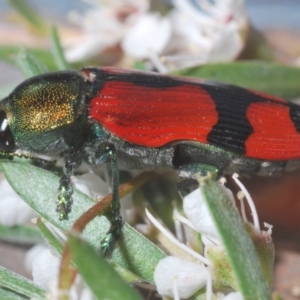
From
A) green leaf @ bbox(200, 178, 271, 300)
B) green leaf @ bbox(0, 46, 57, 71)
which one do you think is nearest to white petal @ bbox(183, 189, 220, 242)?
green leaf @ bbox(200, 178, 271, 300)

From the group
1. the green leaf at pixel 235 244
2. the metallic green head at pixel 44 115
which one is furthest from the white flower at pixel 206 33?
the green leaf at pixel 235 244

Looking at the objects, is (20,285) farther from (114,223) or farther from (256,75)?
(256,75)

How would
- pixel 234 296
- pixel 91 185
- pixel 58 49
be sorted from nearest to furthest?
pixel 234 296 → pixel 91 185 → pixel 58 49

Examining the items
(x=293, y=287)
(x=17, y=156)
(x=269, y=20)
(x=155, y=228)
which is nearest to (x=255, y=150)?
(x=155, y=228)

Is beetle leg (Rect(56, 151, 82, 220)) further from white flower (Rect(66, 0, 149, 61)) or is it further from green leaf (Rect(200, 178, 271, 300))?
white flower (Rect(66, 0, 149, 61))

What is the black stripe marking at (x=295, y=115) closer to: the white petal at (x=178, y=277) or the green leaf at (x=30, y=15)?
the white petal at (x=178, y=277)

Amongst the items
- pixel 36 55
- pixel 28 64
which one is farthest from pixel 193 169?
pixel 36 55

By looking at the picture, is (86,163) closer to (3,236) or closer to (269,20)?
(3,236)
